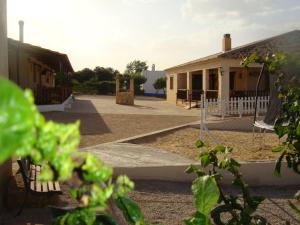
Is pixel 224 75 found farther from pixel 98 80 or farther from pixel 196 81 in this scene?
pixel 98 80

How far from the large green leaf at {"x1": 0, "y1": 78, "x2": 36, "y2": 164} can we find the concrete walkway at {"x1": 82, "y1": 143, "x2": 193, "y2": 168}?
6965mm

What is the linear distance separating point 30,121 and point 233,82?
27.7 metres

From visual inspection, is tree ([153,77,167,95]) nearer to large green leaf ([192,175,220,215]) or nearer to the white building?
the white building

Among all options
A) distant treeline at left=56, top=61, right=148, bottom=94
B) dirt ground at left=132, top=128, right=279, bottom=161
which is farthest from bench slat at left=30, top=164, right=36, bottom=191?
distant treeline at left=56, top=61, right=148, bottom=94

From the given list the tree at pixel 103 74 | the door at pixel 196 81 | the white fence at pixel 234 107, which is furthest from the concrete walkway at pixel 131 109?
the tree at pixel 103 74

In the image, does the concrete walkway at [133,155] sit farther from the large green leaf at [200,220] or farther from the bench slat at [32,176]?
the large green leaf at [200,220]

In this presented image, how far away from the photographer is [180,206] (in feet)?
18.2

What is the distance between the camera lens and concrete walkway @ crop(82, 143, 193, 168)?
308 inches

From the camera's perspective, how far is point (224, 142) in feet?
36.5

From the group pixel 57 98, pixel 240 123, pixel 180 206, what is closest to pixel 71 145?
pixel 180 206

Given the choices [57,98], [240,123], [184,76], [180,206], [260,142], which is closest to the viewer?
[180,206]

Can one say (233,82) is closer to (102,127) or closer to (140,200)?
(102,127)

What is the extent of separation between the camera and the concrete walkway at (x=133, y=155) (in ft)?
25.6

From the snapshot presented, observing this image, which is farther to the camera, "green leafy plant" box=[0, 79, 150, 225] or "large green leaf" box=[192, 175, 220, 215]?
"large green leaf" box=[192, 175, 220, 215]
